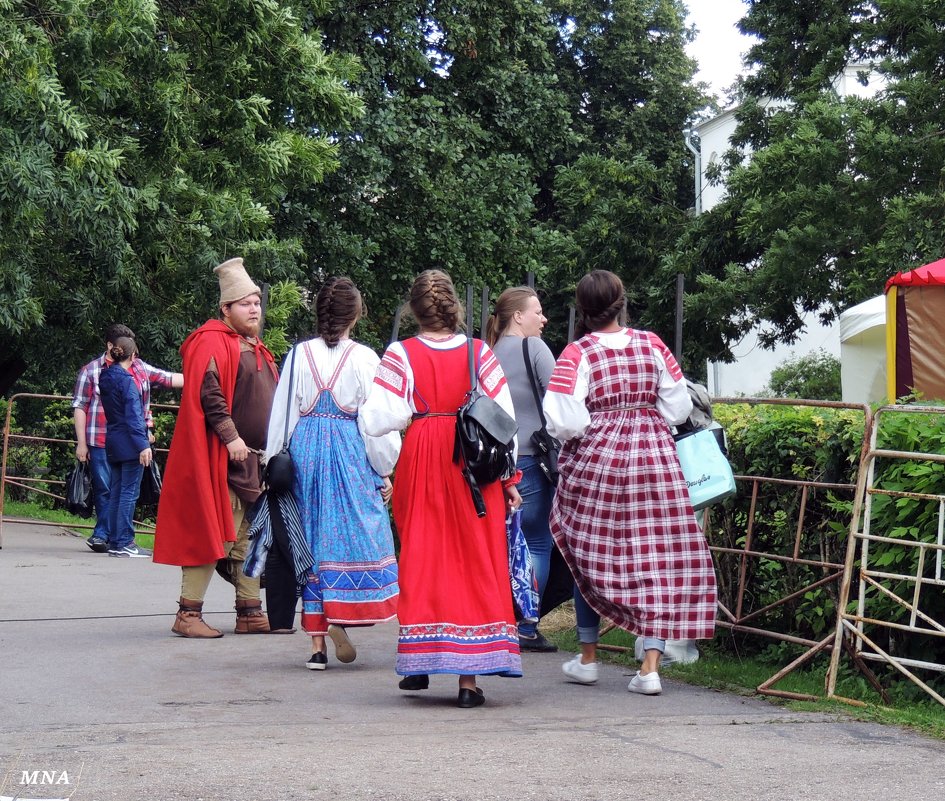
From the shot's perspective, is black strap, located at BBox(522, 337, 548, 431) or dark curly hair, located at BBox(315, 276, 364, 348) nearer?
dark curly hair, located at BBox(315, 276, 364, 348)

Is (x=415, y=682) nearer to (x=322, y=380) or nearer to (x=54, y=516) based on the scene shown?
(x=322, y=380)

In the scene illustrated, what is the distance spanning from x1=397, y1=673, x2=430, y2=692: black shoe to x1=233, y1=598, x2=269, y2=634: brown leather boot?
2169 mm

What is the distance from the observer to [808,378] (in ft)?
113

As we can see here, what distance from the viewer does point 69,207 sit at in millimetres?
12578

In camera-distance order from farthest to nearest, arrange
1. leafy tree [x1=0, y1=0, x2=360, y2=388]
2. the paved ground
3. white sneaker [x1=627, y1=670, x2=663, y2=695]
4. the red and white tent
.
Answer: the red and white tent → leafy tree [x1=0, y1=0, x2=360, y2=388] → white sneaker [x1=627, y1=670, x2=663, y2=695] → the paved ground

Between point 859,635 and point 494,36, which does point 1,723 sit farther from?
point 494,36

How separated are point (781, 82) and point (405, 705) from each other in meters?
21.0

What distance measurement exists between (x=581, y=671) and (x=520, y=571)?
63cm

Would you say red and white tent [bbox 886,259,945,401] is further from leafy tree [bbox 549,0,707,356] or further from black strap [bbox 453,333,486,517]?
leafy tree [bbox 549,0,707,356]

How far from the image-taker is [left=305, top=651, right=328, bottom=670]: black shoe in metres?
6.60

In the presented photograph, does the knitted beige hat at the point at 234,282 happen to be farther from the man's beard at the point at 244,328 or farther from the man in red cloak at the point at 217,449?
the man's beard at the point at 244,328

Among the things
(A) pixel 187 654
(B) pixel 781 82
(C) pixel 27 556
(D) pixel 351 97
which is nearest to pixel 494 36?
(B) pixel 781 82

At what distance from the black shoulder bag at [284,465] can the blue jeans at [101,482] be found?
580cm

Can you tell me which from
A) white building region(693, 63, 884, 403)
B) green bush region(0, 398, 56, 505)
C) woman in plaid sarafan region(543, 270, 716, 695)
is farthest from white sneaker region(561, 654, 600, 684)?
white building region(693, 63, 884, 403)
